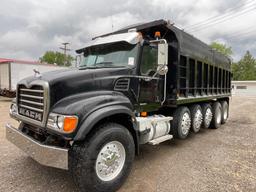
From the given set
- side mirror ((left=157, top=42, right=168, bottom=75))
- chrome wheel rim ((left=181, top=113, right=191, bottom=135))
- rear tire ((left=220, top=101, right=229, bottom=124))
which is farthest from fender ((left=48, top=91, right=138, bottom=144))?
rear tire ((left=220, top=101, right=229, bottom=124))

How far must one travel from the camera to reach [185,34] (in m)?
5.69

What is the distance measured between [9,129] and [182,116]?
3.98m

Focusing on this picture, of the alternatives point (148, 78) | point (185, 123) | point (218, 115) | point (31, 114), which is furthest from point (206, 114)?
point (31, 114)

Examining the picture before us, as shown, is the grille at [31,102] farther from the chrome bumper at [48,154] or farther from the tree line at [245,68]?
the tree line at [245,68]

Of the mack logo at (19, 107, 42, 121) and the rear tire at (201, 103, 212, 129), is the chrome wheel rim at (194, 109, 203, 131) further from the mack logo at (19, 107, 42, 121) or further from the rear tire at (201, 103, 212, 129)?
the mack logo at (19, 107, 42, 121)

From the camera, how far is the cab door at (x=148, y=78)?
4.29 meters

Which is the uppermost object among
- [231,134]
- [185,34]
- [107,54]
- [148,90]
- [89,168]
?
[185,34]

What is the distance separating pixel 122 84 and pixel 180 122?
91.4 inches

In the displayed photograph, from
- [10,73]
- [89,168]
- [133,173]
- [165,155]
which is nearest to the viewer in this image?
[89,168]

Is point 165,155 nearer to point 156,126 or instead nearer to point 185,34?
point 156,126

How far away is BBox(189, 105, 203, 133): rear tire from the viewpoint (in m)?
6.38

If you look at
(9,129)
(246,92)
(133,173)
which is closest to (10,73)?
(9,129)

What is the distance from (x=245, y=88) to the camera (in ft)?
121

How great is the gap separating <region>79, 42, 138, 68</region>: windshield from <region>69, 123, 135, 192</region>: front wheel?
1.33 m
